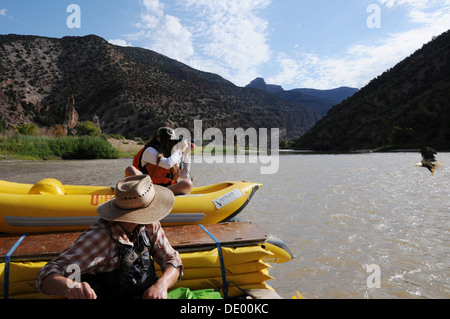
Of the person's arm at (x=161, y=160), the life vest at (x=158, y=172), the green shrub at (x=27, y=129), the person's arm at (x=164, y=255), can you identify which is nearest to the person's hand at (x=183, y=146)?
the person's arm at (x=161, y=160)

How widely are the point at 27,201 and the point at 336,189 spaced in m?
9.27

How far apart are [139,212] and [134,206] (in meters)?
0.04

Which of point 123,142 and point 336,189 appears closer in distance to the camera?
point 336,189

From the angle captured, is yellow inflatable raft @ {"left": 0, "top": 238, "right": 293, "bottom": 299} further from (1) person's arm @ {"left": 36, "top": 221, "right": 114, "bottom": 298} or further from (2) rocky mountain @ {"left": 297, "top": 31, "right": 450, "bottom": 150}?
(2) rocky mountain @ {"left": 297, "top": 31, "right": 450, "bottom": 150}

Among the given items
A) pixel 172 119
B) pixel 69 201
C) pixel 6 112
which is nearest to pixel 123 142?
pixel 172 119

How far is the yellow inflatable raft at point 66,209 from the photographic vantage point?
10.8ft

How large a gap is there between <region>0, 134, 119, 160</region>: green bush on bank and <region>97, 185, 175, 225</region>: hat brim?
74.7 ft

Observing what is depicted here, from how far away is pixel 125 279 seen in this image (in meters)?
1.78

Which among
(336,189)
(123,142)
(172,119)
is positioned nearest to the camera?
(336,189)

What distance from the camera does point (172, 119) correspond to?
45.7m

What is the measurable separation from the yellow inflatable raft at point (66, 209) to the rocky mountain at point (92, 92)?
39.0 m

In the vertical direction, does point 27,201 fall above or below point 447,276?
above
